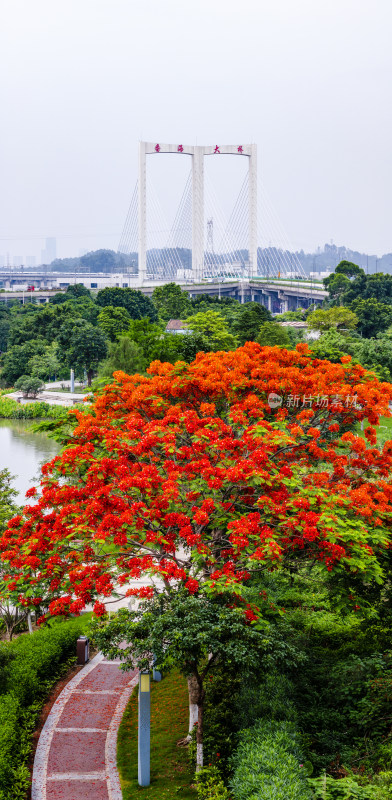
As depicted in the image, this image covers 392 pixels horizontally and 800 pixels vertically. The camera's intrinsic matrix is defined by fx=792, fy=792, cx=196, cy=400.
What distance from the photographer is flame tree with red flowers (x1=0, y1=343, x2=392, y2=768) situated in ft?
19.1

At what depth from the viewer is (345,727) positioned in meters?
6.18

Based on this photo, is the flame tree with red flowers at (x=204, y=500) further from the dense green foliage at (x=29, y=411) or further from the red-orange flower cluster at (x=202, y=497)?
the dense green foliage at (x=29, y=411)

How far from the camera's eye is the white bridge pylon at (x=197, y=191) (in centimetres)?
5550

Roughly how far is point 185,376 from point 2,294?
63302 mm

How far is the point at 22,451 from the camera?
942 inches

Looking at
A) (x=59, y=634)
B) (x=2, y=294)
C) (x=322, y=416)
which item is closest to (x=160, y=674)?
(x=59, y=634)

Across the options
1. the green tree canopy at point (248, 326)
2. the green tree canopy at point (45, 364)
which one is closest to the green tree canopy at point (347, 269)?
the green tree canopy at point (45, 364)

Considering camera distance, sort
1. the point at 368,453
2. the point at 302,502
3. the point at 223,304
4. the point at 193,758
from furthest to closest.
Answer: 1. the point at 223,304
2. the point at 368,453
3. the point at 193,758
4. the point at 302,502

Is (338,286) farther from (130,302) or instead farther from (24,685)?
(24,685)

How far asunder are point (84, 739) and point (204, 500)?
2729mm

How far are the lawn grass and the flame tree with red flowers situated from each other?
4.88ft

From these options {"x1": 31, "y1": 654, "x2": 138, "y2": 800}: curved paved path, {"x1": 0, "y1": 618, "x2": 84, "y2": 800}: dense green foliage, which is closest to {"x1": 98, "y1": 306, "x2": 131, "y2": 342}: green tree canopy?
{"x1": 0, "y1": 618, "x2": 84, "y2": 800}: dense green foliage

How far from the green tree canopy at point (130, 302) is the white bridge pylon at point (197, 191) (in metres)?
14.6

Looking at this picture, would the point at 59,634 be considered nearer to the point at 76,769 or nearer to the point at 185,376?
the point at 76,769
